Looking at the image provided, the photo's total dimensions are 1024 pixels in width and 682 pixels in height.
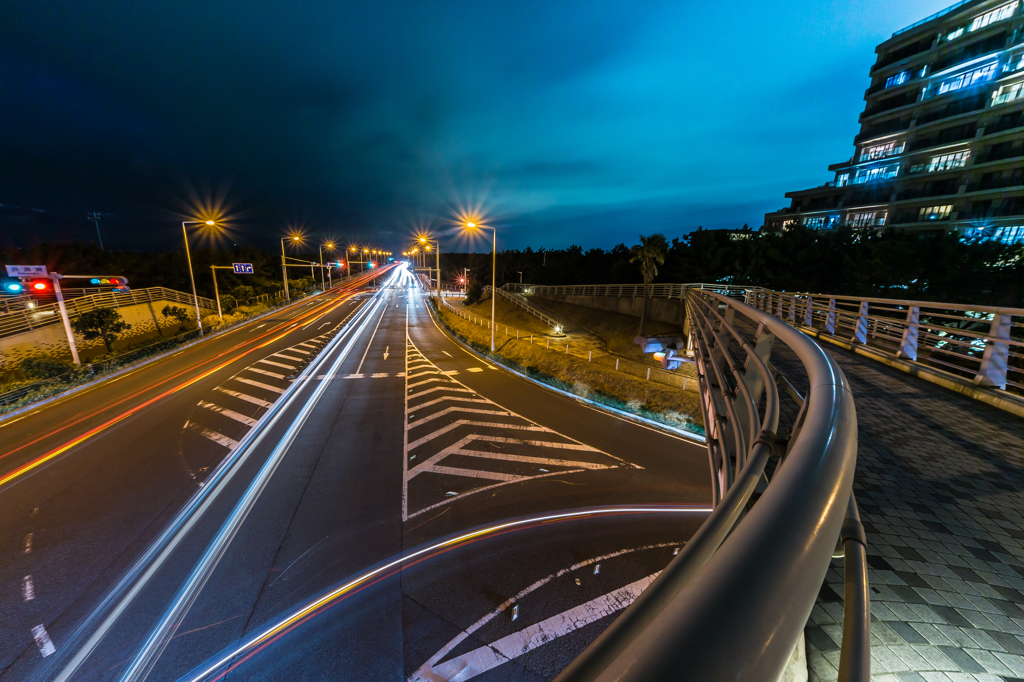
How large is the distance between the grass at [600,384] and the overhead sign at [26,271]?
878 inches

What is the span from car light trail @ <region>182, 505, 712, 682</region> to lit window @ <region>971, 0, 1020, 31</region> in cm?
5901

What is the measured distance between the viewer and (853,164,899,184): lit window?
43531 mm

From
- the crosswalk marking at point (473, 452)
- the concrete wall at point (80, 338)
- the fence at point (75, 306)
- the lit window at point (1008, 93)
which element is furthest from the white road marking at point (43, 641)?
the lit window at point (1008, 93)

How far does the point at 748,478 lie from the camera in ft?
5.81

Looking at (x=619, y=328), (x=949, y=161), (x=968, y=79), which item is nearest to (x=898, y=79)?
(x=968, y=79)

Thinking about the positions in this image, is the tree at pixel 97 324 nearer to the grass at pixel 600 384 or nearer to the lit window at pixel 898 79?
the grass at pixel 600 384

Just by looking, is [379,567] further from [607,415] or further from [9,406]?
[9,406]

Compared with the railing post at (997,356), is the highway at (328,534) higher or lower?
lower

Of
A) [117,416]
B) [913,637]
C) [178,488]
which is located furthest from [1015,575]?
[117,416]

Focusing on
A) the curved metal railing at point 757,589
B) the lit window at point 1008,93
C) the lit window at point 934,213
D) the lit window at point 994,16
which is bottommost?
the curved metal railing at point 757,589

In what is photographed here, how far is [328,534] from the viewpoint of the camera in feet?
26.4

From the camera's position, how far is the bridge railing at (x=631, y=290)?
3038cm

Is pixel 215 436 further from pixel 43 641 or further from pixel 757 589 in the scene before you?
pixel 757 589

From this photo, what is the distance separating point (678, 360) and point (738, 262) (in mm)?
20828
